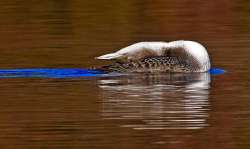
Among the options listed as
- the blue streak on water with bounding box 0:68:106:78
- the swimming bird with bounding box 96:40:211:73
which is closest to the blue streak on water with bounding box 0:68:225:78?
the blue streak on water with bounding box 0:68:106:78

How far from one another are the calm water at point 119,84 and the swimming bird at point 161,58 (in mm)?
204

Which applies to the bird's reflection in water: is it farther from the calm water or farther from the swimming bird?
the swimming bird

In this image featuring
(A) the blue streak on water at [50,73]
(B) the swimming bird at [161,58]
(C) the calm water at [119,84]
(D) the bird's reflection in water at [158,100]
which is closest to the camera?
(C) the calm water at [119,84]

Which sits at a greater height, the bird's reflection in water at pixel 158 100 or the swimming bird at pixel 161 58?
the swimming bird at pixel 161 58

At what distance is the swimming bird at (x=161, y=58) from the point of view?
36.3ft

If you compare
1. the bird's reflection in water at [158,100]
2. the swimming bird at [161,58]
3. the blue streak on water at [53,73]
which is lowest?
the bird's reflection in water at [158,100]

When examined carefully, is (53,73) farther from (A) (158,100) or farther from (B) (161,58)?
(A) (158,100)

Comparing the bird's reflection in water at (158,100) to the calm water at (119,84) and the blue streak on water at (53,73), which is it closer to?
the calm water at (119,84)

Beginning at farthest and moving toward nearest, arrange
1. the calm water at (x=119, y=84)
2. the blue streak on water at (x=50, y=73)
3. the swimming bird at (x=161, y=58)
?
the swimming bird at (x=161, y=58)
the blue streak on water at (x=50, y=73)
the calm water at (x=119, y=84)

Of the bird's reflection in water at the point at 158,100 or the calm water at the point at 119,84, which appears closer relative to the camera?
the calm water at the point at 119,84

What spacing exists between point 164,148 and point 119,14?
7353 millimetres

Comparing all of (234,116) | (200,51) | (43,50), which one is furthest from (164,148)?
(43,50)

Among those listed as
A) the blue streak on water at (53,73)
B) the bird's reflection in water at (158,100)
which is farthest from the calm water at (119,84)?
the blue streak on water at (53,73)

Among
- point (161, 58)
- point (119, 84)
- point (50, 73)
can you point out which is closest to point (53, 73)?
point (50, 73)
